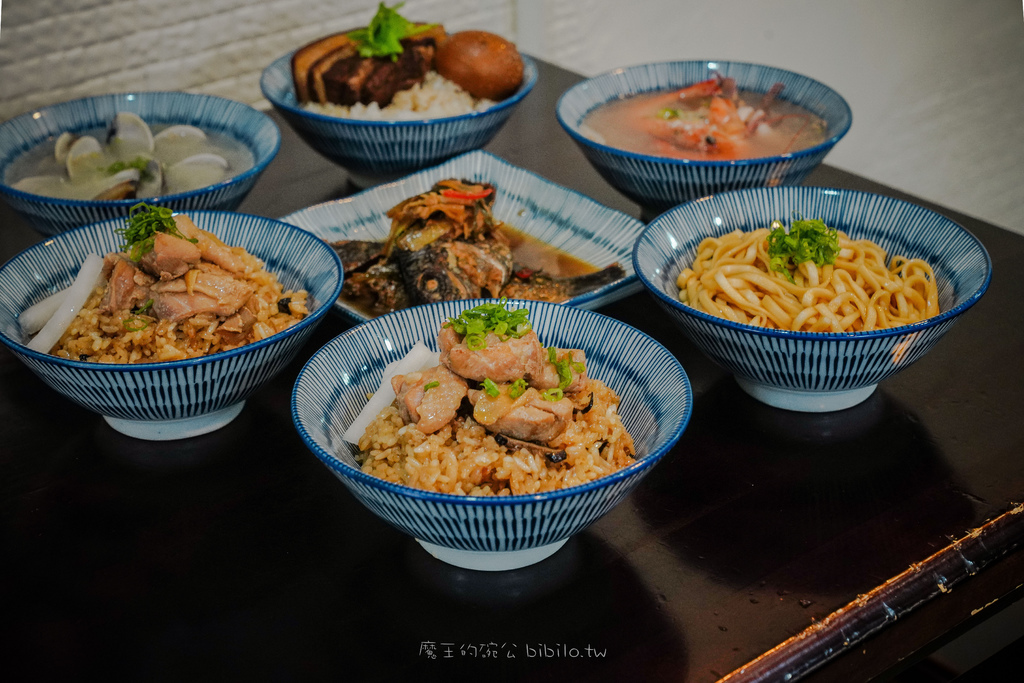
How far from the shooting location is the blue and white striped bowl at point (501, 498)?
44.6 inches

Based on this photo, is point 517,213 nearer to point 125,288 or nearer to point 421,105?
point 421,105

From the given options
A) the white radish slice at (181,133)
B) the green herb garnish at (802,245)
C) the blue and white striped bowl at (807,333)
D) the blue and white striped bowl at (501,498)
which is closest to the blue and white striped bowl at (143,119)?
the white radish slice at (181,133)

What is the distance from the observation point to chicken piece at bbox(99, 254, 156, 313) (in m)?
1.57

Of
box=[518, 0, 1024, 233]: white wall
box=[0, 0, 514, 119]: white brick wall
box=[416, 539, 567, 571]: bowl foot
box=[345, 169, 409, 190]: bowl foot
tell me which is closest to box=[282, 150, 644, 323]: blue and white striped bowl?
box=[345, 169, 409, 190]: bowl foot

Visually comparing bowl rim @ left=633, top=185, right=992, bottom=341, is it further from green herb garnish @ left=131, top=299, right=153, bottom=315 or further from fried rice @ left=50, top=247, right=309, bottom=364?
green herb garnish @ left=131, top=299, right=153, bottom=315

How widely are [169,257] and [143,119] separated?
1126 millimetres

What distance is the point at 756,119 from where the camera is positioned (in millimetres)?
2400

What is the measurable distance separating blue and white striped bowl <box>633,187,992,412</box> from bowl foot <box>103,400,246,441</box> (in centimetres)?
80

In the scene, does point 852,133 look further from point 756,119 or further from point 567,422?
point 567,422

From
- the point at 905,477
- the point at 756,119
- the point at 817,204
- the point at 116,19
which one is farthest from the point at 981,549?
the point at 116,19

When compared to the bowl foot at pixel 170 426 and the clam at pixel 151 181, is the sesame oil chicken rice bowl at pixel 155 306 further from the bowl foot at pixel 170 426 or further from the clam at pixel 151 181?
the clam at pixel 151 181

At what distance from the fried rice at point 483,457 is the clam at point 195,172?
1093mm

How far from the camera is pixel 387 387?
1.43m

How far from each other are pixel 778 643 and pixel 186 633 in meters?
0.79
